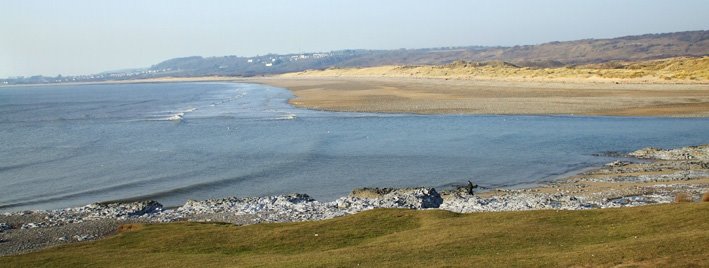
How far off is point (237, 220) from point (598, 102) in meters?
57.2

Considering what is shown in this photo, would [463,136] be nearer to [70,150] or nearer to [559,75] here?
[70,150]

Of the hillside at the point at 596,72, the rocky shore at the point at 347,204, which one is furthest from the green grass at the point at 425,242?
the hillside at the point at 596,72

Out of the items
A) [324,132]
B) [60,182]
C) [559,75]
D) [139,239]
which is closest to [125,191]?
[60,182]

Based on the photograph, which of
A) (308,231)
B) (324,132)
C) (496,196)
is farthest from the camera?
(324,132)

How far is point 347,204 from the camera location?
87.9 ft

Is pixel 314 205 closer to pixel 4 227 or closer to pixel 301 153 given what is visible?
pixel 4 227

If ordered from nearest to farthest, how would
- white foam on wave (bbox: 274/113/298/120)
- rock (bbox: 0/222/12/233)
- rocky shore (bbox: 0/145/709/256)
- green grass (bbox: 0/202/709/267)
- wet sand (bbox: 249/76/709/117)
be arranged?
green grass (bbox: 0/202/709/267) → rocky shore (bbox: 0/145/709/256) → rock (bbox: 0/222/12/233) → wet sand (bbox: 249/76/709/117) → white foam on wave (bbox: 274/113/298/120)

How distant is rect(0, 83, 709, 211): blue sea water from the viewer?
33.8 m

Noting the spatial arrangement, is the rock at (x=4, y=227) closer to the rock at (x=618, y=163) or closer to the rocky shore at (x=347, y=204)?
the rocky shore at (x=347, y=204)

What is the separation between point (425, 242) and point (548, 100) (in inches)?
2558

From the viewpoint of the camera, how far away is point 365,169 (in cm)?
3800

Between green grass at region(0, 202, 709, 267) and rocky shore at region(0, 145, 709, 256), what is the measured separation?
3.63 metres

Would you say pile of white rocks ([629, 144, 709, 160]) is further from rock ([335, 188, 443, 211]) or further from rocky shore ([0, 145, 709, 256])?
rock ([335, 188, 443, 211])

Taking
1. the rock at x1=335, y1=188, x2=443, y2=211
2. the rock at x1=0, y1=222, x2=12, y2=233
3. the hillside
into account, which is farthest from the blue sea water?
the hillside
